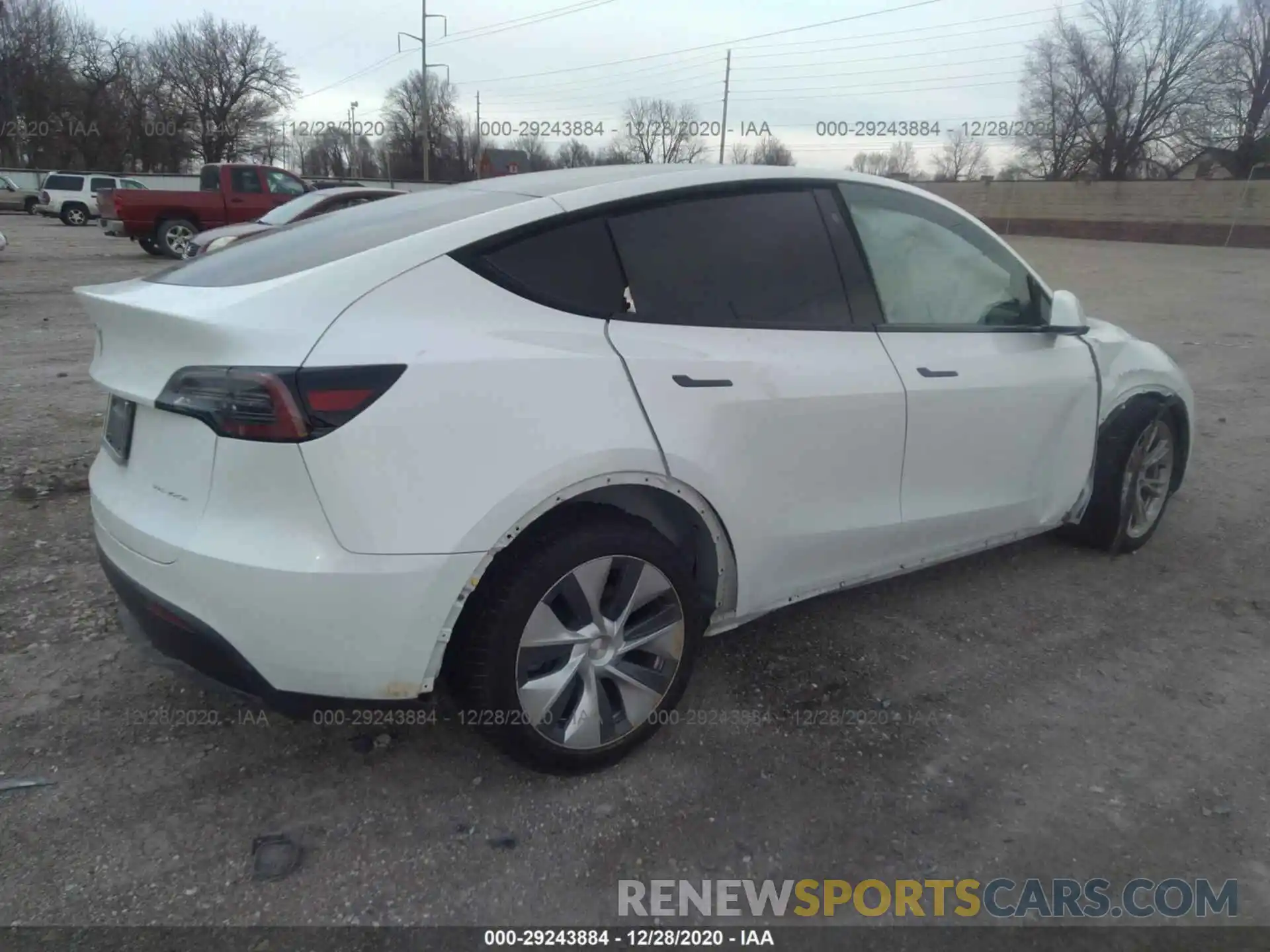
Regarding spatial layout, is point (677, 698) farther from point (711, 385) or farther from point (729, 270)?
point (729, 270)

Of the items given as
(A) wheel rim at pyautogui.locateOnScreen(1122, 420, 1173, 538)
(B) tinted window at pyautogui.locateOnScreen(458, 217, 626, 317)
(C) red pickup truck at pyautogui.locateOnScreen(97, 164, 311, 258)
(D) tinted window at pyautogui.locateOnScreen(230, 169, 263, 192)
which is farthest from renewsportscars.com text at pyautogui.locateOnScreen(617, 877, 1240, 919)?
(D) tinted window at pyautogui.locateOnScreen(230, 169, 263, 192)

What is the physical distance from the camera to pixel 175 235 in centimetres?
1711

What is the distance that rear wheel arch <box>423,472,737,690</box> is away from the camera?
2188mm

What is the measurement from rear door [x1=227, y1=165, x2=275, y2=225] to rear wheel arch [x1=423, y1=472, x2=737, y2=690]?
16.8 m

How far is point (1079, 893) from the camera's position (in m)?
2.17

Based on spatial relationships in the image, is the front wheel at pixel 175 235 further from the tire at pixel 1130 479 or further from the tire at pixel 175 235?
the tire at pixel 1130 479

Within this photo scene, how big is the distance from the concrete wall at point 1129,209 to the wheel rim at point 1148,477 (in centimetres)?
2547

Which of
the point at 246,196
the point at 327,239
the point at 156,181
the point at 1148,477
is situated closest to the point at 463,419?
the point at 327,239

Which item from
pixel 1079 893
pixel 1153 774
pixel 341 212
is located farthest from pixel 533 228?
pixel 1153 774

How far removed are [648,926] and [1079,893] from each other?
3.55 ft

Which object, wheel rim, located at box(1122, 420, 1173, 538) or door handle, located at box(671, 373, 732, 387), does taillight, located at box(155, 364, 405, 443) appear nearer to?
door handle, located at box(671, 373, 732, 387)

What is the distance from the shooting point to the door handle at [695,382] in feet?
8.00

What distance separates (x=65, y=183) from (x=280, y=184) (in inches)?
878

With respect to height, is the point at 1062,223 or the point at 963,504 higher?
the point at 1062,223
